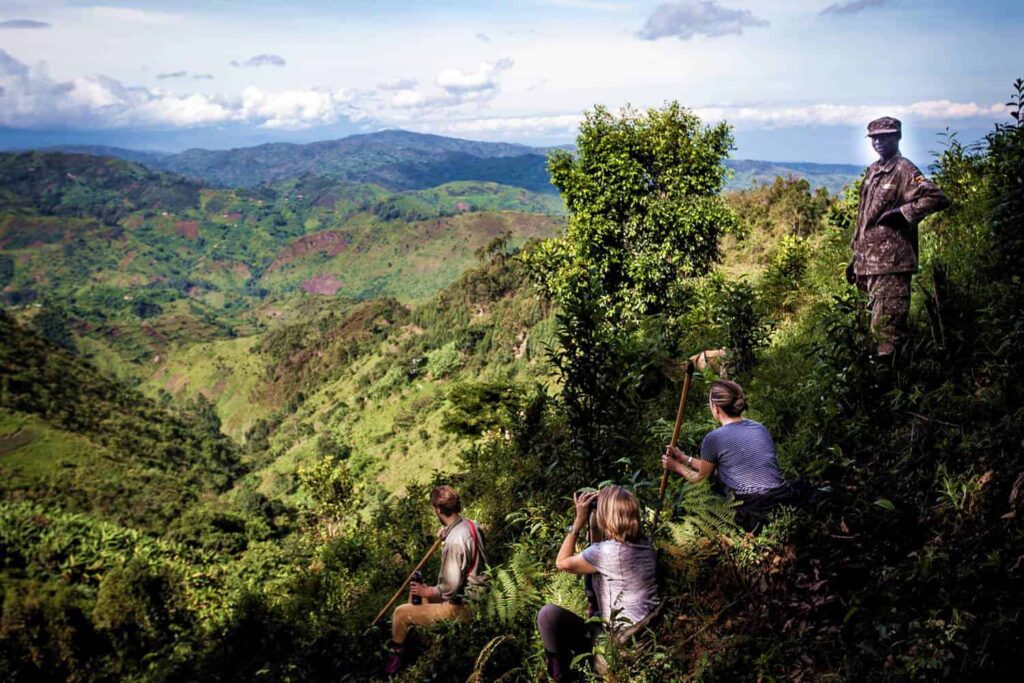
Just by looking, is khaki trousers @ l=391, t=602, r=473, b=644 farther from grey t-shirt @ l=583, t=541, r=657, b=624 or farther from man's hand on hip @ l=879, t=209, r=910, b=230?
man's hand on hip @ l=879, t=209, r=910, b=230

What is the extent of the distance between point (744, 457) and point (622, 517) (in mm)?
1131

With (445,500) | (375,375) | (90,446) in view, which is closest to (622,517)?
(445,500)

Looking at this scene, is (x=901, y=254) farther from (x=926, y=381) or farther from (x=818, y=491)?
(x=818, y=491)

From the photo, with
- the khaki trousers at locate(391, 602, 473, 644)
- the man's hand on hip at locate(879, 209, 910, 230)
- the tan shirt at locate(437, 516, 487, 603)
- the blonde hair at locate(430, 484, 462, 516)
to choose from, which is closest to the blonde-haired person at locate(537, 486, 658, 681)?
the khaki trousers at locate(391, 602, 473, 644)

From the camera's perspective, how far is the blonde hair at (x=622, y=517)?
3.86 meters

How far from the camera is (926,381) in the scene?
15.9ft

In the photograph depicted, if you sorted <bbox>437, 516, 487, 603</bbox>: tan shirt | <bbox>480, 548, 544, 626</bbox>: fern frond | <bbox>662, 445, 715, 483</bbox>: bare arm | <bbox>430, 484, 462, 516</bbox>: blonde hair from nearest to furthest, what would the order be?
<bbox>662, 445, 715, 483</bbox>: bare arm < <bbox>480, 548, 544, 626</bbox>: fern frond < <bbox>437, 516, 487, 603</bbox>: tan shirt < <bbox>430, 484, 462, 516</bbox>: blonde hair

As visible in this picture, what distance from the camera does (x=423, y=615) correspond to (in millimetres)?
5238

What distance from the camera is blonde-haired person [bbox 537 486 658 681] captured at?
12.7 ft

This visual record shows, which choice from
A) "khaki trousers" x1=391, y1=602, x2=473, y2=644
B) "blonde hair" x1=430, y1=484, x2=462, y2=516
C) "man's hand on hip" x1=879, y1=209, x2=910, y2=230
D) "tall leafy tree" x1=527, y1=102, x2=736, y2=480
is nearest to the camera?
"khaki trousers" x1=391, y1=602, x2=473, y2=644

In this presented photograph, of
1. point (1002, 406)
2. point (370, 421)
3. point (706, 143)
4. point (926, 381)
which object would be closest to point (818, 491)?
point (1002, 406)

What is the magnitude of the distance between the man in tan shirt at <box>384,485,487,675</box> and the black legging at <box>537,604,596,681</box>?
1.15 meters

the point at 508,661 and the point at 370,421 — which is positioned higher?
the point at 508,661

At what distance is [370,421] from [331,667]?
58008mm
